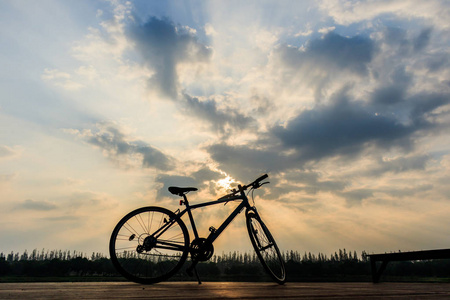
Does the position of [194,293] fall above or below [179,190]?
below

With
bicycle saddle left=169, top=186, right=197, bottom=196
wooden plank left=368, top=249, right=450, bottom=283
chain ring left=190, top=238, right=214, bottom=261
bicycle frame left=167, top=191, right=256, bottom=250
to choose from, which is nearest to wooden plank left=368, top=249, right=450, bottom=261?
wooden plank left=368, top=249, right=450, bottom=283

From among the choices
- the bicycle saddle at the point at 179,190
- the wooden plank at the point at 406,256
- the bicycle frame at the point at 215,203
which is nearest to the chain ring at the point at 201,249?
the bicycle frame at the point at 215,203

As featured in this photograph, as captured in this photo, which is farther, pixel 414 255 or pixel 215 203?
pixel 414 255

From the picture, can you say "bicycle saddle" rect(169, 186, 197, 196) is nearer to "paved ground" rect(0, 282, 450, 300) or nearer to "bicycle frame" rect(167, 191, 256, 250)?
"bicycle frame" rect(167, 191, 256, 250)

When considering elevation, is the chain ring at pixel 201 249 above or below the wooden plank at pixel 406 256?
above

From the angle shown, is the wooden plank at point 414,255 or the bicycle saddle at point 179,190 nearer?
the bicycle saddle at point 179,190

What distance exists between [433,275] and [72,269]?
217952 millimetres

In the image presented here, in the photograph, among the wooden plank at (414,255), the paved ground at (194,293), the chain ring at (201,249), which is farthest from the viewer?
the wooden plank at (414,255)

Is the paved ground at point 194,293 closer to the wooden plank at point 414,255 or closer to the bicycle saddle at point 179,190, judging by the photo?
the bicycle saddle at point 179,190

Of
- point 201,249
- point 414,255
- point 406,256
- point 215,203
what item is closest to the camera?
point 201,249

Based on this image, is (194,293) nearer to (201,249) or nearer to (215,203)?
(201,249)

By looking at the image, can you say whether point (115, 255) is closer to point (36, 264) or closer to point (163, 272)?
point (163, 272)

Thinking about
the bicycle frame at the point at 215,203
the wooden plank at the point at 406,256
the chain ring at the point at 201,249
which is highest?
the bicycle frame at the point at 215,203

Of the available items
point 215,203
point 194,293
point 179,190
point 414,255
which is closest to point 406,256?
point 414,255
